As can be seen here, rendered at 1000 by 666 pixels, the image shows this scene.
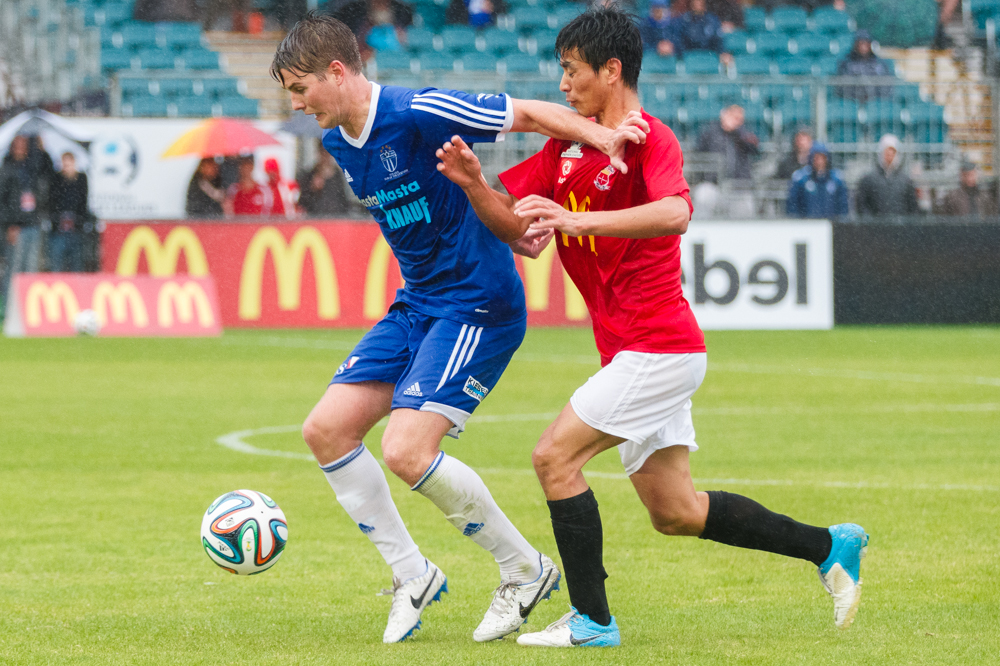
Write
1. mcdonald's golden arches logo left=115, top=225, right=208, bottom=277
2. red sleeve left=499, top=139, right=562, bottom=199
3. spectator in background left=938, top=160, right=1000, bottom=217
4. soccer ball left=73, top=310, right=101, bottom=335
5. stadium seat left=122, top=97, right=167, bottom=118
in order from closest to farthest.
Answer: red sleeve left=499, top=139, right=562, bottom=199 → soccer ball left=73, top=310, right=101, bottom=335 → mcdonald's golden arches logo left=115, top=225, right=208, bottom=277 → spectator in background left=938, top=160, right=1000, bottom=217 → stadium seat left=122, top=97, right=167, bottom=118

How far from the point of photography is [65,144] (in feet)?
62.5

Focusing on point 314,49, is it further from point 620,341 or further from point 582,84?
point 620,341

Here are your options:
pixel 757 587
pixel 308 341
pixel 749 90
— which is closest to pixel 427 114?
pixel 757 587

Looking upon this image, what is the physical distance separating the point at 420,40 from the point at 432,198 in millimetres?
19319

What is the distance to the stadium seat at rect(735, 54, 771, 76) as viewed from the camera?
23.2m

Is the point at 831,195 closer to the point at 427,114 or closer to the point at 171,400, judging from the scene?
the point at 171,400

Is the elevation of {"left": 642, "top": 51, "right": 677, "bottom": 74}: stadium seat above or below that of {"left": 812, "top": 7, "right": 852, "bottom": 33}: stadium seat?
below

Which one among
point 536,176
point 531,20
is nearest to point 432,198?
point 536,176

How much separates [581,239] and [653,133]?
423mm

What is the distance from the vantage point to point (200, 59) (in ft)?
76.7

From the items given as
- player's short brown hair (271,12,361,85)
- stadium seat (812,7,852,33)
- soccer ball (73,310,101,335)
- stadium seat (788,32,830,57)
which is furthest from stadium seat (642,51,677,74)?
player's short brown hair (271,12,361,85)

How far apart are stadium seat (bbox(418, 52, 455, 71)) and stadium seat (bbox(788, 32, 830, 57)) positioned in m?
5.94

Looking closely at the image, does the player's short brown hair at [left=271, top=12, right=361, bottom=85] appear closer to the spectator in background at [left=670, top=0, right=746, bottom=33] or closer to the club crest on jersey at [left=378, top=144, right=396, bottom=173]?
the club crest on jersey at [left=378, top=144, right=396, bottom=173]

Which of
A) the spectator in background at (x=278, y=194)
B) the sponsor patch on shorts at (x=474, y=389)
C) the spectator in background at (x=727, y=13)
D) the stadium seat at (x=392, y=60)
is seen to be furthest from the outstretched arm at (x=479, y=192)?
the spectator in background at (x=727, y=13)
